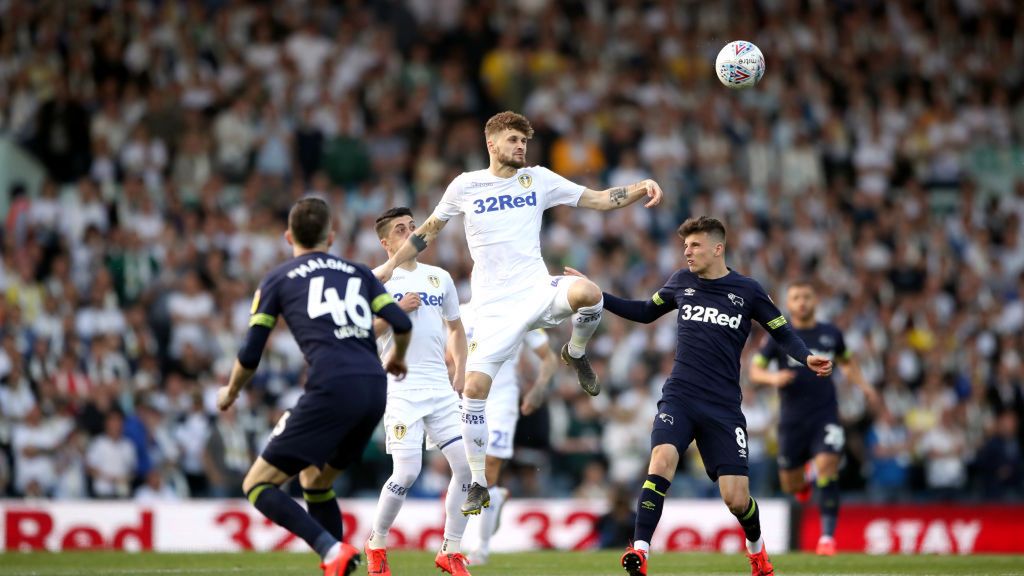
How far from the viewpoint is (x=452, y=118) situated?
25109 millimetres

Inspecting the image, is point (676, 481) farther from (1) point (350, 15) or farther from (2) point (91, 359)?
(1) point (350, 15)

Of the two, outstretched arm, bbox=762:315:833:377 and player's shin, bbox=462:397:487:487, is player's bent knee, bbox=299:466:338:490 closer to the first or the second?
player's shin, bbox=462:397:487:487

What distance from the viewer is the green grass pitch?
13086 mm

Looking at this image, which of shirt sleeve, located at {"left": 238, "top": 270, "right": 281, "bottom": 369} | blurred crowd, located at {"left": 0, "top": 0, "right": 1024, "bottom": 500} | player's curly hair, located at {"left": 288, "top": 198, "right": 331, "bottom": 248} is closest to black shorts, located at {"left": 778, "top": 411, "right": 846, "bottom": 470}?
blurred crowd, located at {"left": 0, "top": 0, "right": 1024, "bottom": 500}

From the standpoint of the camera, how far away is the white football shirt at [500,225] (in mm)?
11766

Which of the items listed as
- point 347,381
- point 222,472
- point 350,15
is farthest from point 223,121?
point 347,381

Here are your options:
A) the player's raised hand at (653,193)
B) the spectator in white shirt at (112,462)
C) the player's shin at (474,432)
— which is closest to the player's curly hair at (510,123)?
the player's raised hand at (653,193)

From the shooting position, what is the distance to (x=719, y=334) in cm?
1131

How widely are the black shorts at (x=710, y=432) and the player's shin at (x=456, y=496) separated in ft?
6.04

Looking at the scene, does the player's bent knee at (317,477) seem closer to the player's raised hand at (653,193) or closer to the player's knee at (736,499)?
the player's knee at (736,499)

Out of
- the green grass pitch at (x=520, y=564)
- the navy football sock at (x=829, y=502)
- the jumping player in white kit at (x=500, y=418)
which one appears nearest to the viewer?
the green grass pitch at (x=520, y=564)

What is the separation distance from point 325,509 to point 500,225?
278cm

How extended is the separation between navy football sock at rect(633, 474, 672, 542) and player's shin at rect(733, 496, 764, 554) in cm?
66

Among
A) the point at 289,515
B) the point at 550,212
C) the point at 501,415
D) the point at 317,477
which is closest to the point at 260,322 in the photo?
the point at 289,515
